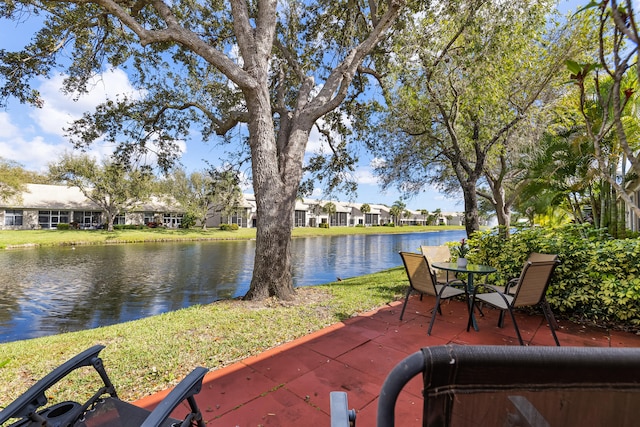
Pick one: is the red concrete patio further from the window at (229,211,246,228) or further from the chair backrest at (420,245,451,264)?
the window at (229,211,246,228)

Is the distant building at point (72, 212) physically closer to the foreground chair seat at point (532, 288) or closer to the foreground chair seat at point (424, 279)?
the foreground chair seat at point (424, 279)

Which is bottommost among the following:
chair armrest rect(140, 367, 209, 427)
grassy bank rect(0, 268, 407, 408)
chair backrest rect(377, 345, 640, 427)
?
grassy bank rect(0, 268, 407, 408)

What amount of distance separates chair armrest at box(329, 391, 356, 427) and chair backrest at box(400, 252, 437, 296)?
2.93 meters

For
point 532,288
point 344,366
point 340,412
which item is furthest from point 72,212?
point 340,412

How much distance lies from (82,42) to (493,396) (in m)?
9.11

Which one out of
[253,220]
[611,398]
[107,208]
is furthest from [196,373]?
[253,220]

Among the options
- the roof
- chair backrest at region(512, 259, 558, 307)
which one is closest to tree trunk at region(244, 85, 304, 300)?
chair backrest at region(512, 259, 558, 307)

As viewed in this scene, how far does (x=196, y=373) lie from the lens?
146 cm

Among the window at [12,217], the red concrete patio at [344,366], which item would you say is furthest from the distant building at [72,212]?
the red concrete patio at [344,366]

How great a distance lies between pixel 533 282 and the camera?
3.29 m

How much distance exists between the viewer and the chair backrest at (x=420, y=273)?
3863 millimetres

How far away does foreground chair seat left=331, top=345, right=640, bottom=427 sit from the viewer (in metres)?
0.69

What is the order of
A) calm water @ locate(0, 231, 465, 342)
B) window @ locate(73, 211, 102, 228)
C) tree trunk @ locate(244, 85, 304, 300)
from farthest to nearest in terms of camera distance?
1. window @ locate(73, 211, 102, 228)
2. calm water @ locate(0, 231, 465, 342)
3. tree trunk @ locate(244, 85, 304, 300)

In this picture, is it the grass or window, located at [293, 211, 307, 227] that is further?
window, located at [293, 211, 307, 227]
